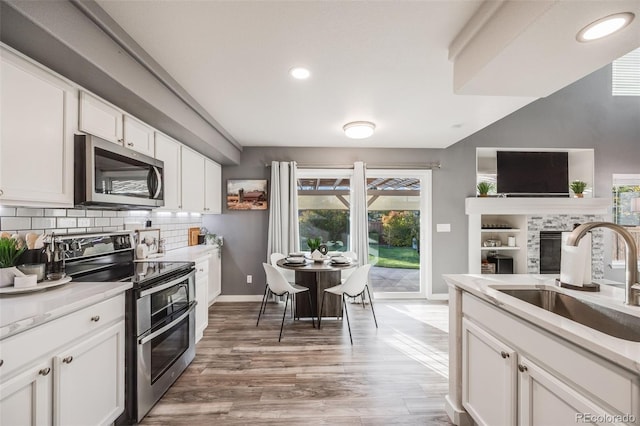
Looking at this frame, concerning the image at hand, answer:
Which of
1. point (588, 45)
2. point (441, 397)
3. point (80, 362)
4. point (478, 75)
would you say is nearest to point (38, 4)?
point (80, 362)

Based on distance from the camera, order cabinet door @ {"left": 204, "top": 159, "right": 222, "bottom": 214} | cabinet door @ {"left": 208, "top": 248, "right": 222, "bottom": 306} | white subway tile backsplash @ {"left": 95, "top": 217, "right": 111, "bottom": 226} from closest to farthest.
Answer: white subway tile backsplash @ {"left": 95, "top": 217, "right": 111, "bottom": 226}
cabinet door @ {"left": 204, "top": 159, "right": 222, "bottom": 214}
cabinet door @ {"left": 208, "top": 248, "right": 222, "bottom": 306}

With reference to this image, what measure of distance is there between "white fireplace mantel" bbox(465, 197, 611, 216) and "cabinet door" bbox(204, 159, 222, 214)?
389cm

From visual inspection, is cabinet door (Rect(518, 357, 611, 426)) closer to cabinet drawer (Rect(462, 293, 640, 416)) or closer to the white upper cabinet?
cabinet drawer (Rect(462, 293, 640, 416))

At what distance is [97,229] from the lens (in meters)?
2.35

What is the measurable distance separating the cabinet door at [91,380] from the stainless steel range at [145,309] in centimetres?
8

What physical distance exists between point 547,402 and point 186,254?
122 inches

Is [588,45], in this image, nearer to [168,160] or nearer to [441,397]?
[441,397]

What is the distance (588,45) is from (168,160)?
10.6ft

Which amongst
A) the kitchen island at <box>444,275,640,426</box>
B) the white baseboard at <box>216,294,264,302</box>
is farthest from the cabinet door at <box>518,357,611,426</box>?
the white baseboard at <box>216,294,264,302</box>

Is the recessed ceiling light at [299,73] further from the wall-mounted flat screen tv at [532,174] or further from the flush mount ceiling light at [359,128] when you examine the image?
the wall-mounted flat screen tv at [532,174]

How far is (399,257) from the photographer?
15.8ft

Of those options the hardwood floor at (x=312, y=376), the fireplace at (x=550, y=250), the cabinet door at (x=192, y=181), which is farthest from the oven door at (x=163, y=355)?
the fireplace at (x=550, y=250)

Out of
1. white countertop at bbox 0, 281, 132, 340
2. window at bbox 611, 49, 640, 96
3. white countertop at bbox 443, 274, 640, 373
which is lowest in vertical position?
white countertop at bbox 0, 281, 132, 340

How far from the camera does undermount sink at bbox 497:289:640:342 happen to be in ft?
3.98
